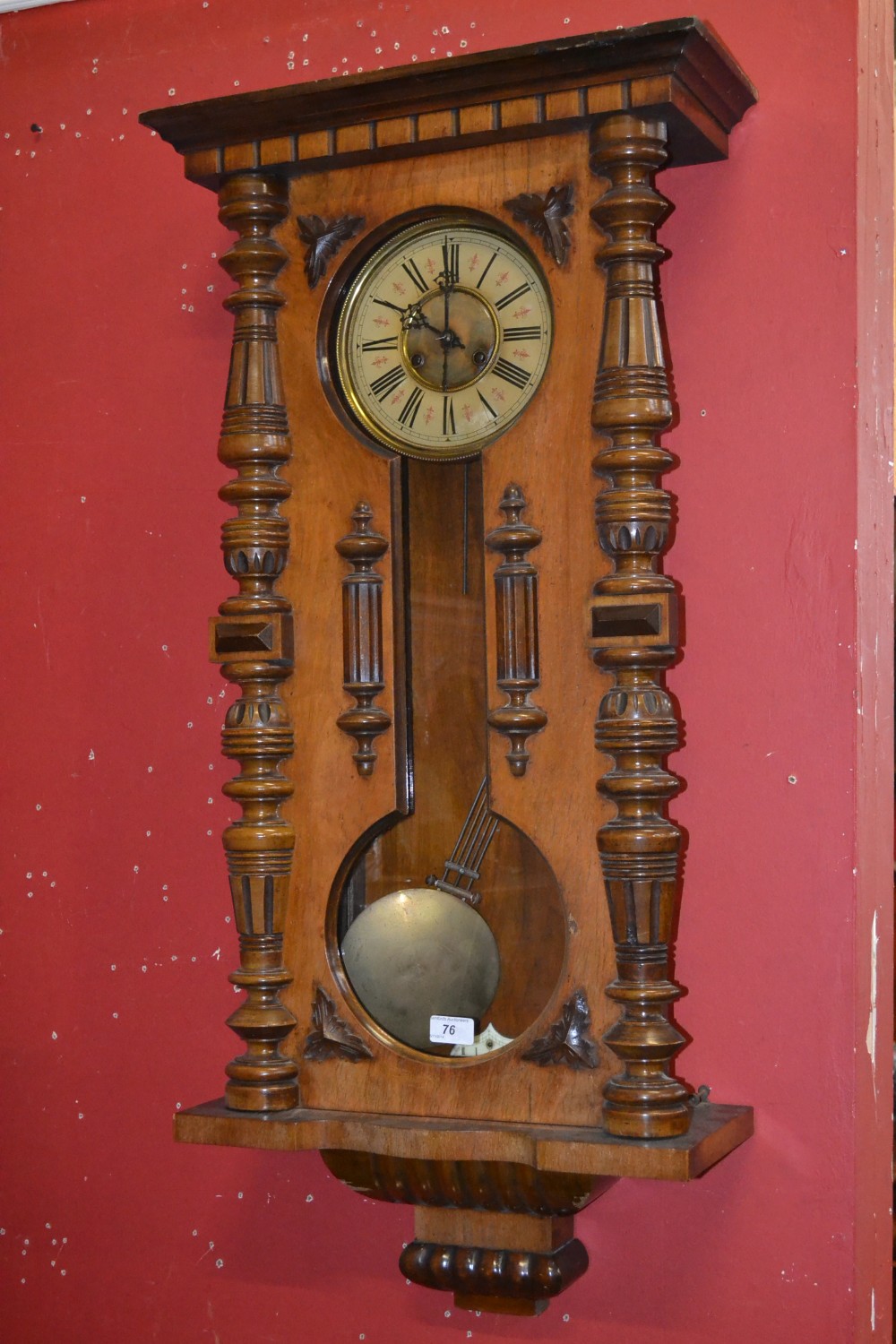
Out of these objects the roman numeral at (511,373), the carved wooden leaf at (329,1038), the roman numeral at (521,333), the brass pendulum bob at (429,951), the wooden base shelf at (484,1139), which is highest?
the roman numeral at (521,333)

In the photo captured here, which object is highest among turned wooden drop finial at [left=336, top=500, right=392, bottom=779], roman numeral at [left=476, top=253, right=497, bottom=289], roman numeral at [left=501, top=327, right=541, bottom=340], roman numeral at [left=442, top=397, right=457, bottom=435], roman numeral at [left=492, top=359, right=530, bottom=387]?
roman numeral at [left=476, top=253, right=497, bottom=289]

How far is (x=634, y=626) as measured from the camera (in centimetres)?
160

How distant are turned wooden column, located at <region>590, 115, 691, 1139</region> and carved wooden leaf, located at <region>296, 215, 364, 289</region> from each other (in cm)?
29

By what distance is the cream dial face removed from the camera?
5.56 feet

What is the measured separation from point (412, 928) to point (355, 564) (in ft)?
1.31

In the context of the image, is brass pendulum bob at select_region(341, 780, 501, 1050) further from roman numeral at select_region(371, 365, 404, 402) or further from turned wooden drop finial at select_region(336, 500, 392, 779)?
Answer: roman numeral at select_region(371, 365, 404, 402)

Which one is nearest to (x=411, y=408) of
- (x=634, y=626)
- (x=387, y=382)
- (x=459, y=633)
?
(x=387, y=382)

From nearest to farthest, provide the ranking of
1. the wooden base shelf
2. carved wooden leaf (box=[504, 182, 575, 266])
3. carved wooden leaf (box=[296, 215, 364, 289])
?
the wooden base shelf < carved wooden leaf (box=[504, 182, 575, 266]) < carved wooden leaf (box=[296, 215, 364, 289])

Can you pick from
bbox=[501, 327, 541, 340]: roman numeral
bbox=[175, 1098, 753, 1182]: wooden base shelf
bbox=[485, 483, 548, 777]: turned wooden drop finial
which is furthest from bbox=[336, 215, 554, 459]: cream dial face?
bbox=[175, 1098, 753, 1182]: wooden base shelf

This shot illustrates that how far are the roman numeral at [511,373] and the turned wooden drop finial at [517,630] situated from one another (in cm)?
11

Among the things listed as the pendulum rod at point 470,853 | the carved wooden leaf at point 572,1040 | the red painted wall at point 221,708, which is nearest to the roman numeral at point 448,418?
the red painted wall at point 221,708

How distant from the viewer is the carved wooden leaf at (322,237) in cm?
175

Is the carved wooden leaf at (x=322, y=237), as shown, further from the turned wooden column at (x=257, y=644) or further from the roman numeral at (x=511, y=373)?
the roman numeral at (x=511, y=373)

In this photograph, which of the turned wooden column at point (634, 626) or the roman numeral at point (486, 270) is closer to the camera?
the turned wooden column at point (634, 626)
